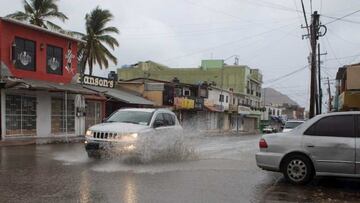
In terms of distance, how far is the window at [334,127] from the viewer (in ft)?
35.2

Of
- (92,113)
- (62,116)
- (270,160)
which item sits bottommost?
(270,160)

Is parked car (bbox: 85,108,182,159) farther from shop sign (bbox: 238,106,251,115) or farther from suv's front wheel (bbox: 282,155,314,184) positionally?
shop sign (bbox: 238,106,251,115)

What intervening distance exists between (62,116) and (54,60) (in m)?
3.39

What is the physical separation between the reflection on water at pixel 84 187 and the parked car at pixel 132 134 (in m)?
2.03

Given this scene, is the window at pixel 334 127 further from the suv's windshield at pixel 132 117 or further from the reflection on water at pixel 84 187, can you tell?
the suv's windshield at pixel 132 117

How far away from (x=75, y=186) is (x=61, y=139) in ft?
57.0

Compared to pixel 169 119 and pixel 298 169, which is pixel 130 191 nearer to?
pixel 298 169

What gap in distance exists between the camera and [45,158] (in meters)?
16.0

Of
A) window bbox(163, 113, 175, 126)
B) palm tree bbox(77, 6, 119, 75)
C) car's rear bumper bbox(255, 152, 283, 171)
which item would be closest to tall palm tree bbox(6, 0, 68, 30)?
palm tree bbox(77, 6, 119, 75)

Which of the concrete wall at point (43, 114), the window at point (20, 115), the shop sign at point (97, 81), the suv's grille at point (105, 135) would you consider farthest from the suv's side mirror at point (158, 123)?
the shop sign at point (97, 81)

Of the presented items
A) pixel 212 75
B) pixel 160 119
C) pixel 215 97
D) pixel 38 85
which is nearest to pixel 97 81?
pixel 38 85

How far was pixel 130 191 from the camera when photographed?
9641 millimetres

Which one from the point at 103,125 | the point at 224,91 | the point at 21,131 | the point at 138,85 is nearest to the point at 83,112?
the point at 21,131

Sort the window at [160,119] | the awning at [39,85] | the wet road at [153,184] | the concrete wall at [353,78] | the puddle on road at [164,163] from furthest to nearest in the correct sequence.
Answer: the awning at [39,85] < the concrete wall at [353,78] < the window at [160,119] < the puddle on road at [164,163] < the wet road at [153,184]
